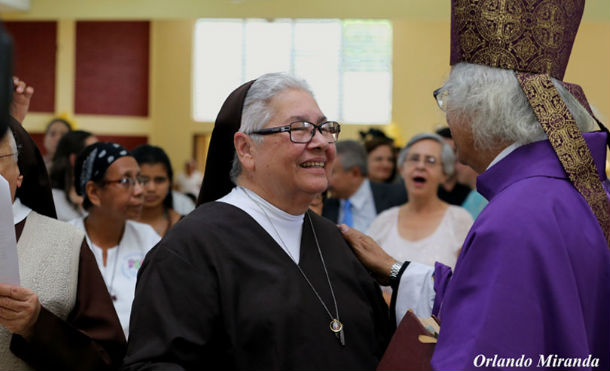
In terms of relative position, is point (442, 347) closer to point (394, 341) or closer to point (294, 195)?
point (394, 341)

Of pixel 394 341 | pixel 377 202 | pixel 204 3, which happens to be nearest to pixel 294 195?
pixel 394 341

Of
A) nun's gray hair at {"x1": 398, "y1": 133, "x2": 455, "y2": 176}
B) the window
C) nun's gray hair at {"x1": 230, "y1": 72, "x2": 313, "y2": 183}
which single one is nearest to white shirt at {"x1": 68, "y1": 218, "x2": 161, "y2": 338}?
nun's gray hair at {"x1": 230, "y1": 72, "x2": 313, "y2": 183}

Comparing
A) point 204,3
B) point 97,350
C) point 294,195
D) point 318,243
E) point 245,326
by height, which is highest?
point 204,3

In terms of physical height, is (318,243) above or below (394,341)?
above

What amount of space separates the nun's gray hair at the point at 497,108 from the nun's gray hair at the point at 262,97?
605 mm

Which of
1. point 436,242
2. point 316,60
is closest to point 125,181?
Answer: point 436,242

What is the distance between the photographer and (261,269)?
2188 mm

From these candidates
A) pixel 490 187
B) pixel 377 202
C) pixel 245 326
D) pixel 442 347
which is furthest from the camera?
pixel 377 202

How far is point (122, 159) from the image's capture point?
3.84 m

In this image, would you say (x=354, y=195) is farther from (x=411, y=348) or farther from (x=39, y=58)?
(x=39, y=58)

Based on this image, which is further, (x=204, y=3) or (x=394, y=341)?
(x=204, y=3)

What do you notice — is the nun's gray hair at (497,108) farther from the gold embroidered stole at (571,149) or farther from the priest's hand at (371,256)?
the priest's hand at (371,256)

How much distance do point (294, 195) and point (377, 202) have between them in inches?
128

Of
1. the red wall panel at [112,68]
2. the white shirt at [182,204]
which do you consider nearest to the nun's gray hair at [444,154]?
the white shirt at [182,204]
